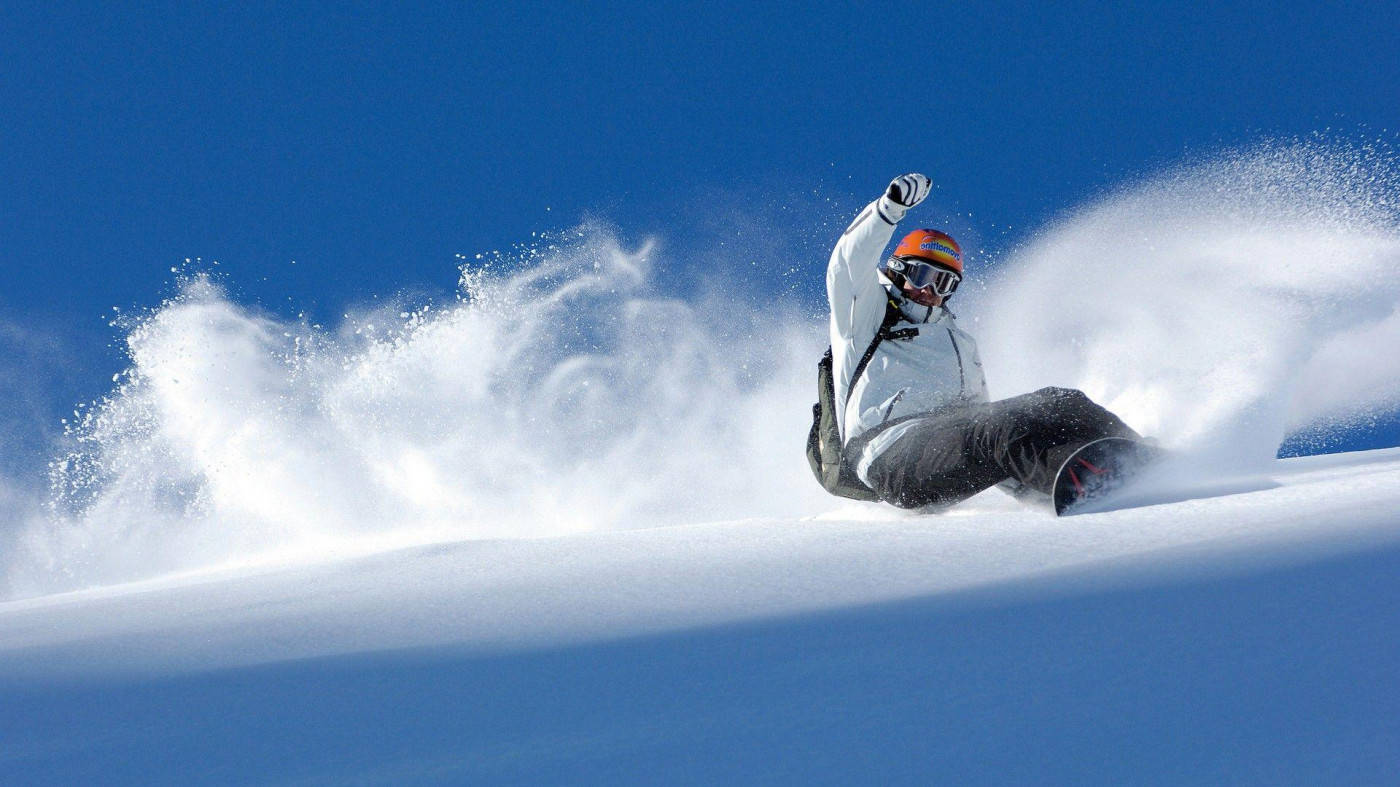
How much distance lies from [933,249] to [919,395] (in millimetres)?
796

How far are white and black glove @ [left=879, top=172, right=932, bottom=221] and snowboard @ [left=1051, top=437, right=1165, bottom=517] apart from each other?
1.34m

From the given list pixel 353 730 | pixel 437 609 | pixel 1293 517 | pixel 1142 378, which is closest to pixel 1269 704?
pixel 353 730

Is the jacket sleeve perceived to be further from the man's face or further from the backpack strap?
the man's face

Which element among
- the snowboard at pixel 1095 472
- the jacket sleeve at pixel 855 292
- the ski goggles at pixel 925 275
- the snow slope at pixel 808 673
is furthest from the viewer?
the ski goggles at pixel 925 275

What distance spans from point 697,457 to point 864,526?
4.86 meters

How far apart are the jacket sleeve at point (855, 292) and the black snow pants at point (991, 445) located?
0.55m

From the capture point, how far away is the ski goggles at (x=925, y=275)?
503 centimetres

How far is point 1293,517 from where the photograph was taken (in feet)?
8.42

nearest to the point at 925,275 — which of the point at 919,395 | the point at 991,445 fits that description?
the point at 919,395

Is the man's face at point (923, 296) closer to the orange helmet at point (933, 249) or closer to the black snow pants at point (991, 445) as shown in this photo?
the orange helmet at point (933, 249)

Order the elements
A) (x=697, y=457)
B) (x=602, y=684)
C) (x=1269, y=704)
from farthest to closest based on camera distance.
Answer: (x=697, y=457) → (x=602, y=684) → (x=1269, y=704)

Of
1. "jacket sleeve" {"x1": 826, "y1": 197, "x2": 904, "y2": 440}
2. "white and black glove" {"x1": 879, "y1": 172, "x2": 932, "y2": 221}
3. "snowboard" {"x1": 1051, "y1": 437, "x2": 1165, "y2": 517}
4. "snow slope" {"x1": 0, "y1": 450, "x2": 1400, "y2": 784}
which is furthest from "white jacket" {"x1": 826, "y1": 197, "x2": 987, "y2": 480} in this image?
"snow slope" {"x1": 0, "y1": 450, "x2": 1400, "y2": 784}

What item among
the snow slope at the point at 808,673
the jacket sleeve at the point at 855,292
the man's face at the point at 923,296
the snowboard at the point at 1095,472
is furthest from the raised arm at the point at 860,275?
the snow slope at the point at 808,673

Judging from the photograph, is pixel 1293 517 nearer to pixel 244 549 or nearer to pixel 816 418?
pixel 816 418
